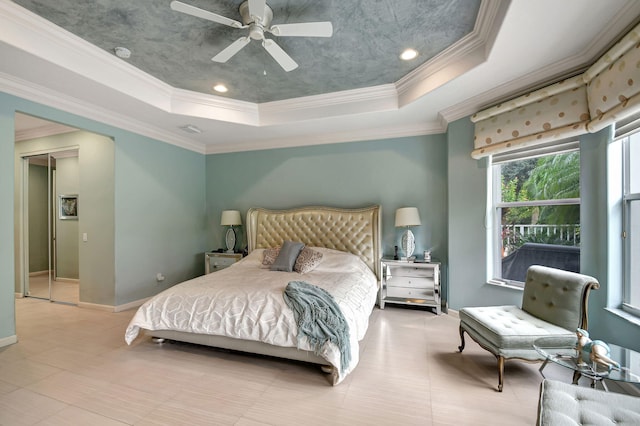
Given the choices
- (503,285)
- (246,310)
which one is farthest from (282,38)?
(503,285)

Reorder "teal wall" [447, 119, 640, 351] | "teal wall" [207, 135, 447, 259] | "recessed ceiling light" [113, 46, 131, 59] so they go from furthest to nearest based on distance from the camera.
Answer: "teal wall" [207, 135, 447, 259]
"recessed ceiling light" [113, 46, 131, 59]
"teal wall" [447, 119, 640, 351]

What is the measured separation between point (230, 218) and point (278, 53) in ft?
10.5

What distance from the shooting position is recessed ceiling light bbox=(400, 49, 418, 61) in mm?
2846

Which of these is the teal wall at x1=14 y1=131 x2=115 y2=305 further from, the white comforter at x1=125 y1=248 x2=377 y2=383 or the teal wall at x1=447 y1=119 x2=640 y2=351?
the teal wall at x1=447 y1=119 x2=640 y2=351

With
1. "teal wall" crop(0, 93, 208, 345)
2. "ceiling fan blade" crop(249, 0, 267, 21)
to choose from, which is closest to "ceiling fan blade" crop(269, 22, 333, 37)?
"ceiling fan blade" crop(249, 0, 267, 21)

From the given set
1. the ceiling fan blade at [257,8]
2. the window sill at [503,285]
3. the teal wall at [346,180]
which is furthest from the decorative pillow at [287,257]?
the ceiling fan blade at [257,8]

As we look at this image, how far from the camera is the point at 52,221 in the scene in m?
4.80

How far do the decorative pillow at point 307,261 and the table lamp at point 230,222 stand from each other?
1652 millimetres

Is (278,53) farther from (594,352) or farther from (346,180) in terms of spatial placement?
(594,352)

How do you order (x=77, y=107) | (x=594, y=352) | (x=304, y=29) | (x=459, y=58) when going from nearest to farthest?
1. (x=594, y=352)
2. (x=304, y=29)
3. (x=459, y=58)
4. (x=77, y=107)

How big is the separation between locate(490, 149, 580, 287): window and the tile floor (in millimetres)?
1128

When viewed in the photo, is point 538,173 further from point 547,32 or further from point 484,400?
point 484,400

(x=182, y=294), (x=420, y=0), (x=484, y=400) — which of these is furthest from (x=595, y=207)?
(x=182, y=294)

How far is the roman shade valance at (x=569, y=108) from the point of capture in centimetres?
203
